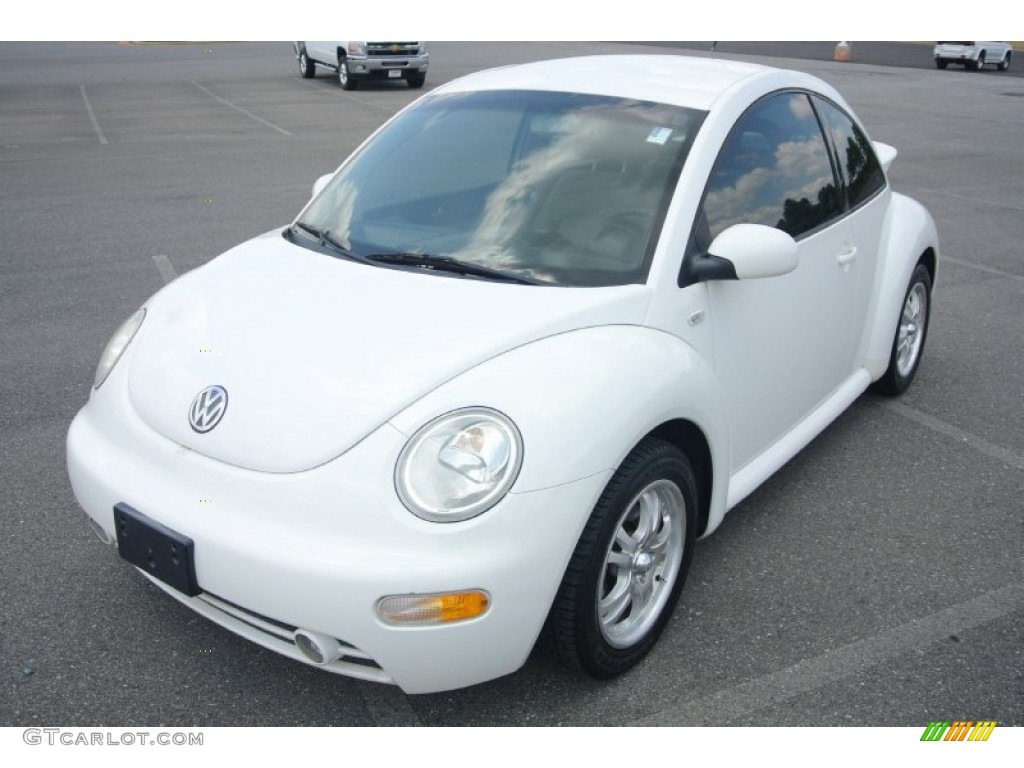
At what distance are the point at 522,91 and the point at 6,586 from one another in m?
A: 2.51

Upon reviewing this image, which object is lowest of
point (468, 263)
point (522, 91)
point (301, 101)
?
point (301, 101)

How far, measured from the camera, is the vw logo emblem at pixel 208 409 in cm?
259

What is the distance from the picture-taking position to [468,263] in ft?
10.0

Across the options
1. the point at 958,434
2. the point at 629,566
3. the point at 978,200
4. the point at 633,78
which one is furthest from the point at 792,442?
the point at 978,200

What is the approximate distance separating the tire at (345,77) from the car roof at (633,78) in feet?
57.3

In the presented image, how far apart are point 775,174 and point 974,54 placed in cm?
2862

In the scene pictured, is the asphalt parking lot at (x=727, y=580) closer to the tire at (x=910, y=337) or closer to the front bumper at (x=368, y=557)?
the tire at (x=910, y=337)

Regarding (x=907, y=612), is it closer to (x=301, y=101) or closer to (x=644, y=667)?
(x=644, y=667)

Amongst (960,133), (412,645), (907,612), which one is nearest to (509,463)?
(412,645)

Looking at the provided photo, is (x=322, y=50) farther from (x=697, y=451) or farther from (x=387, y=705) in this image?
(x=387, y=705)

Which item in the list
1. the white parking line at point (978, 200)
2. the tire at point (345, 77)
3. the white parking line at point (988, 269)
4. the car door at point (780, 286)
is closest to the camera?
the car door at point (780, 286)
